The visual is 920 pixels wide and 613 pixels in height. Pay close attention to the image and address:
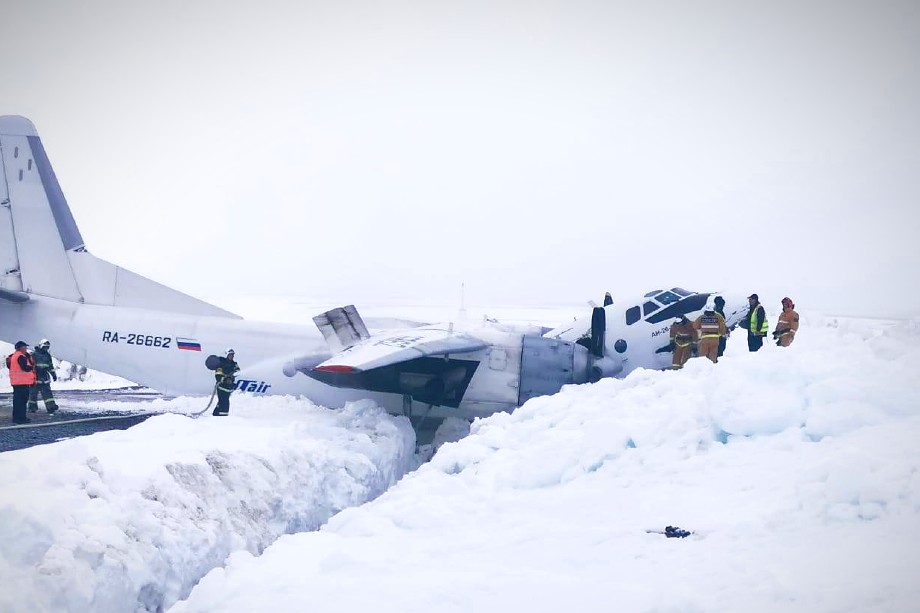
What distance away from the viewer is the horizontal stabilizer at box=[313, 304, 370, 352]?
14.9 metres

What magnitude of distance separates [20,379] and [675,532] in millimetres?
15995

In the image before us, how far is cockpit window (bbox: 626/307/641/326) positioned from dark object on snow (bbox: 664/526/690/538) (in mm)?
10949

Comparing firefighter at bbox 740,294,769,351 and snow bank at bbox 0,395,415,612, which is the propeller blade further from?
snow bank at bbox 0,395,415,612

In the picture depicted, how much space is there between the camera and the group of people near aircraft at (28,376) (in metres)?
14.2

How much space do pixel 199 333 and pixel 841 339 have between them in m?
15.6

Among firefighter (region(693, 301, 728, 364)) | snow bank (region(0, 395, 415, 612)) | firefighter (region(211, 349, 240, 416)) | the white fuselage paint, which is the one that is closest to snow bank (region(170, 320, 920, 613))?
snow bank (region(0, 395, 415, 612))

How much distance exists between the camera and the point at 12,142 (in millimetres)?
17625

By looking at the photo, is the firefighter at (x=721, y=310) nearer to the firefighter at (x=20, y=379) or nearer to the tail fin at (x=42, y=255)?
the tail fin at (x=42, y=255)

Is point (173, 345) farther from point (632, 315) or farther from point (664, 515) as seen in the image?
point (664, 515)

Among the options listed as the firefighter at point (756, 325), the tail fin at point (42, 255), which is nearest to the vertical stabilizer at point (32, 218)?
the tail fin at point (42, 255)

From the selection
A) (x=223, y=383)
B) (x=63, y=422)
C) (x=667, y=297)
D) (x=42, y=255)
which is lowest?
(x=63, y=422)

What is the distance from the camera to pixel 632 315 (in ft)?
50.1

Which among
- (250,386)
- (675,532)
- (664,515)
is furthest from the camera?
(250,386)

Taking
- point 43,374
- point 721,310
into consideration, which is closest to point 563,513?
point 721,310
